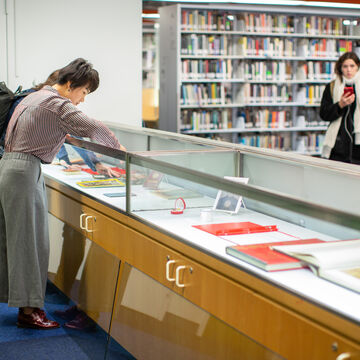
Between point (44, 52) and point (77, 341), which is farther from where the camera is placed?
point (44, 52)

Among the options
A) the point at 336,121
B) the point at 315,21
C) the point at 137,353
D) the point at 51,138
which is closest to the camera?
the point at 137,353

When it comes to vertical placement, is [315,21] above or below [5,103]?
above

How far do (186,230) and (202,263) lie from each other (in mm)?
333

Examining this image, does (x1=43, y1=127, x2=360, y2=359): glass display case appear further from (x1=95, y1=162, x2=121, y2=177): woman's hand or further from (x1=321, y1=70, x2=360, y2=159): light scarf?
(x1=321, y1=70, x2=360, y2=159): light scarf

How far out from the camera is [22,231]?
336cm

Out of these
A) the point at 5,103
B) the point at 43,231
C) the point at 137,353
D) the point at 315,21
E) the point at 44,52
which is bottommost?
the point at 137,353

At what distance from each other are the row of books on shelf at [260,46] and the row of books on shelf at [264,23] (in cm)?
12

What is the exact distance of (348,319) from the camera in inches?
64.3

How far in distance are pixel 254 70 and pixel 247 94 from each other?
0.35 meters

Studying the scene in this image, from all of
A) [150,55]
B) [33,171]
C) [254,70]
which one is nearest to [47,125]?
[33,171]

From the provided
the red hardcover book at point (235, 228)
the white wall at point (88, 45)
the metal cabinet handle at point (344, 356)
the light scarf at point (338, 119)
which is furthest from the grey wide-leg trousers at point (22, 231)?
the light scarf at point (338, 119)

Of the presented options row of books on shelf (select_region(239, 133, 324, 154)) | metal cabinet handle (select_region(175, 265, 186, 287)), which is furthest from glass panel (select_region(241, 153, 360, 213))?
row of books on shelf (select_region(239, 133, 324, 154))

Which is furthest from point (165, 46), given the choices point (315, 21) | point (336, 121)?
point (336, 121)

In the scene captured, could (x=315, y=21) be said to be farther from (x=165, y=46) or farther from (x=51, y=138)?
(x=51, y=138)
